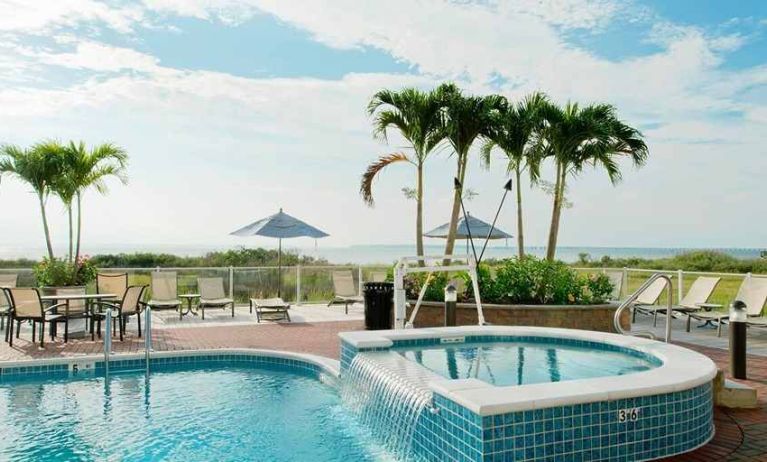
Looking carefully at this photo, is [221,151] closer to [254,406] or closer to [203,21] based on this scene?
[203,21]

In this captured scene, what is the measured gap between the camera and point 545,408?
3.66 meters

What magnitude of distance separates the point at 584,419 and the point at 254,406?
3684 mm

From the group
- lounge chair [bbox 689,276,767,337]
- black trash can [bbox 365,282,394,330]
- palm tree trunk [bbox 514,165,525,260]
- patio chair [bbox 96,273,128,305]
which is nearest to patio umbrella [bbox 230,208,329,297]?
patio chair [bbox 96,273,128,305]

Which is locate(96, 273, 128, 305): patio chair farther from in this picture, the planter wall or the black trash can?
the planter wall

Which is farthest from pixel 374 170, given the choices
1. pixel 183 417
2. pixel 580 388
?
pixel 580 388

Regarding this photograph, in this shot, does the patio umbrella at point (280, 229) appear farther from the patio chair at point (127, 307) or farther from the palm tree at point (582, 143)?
the palm tree at point (582, 143)

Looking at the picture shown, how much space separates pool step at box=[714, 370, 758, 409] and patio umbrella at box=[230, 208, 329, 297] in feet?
31.8

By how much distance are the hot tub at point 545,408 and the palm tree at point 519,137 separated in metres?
7.53

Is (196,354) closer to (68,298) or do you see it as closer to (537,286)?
(68,298)

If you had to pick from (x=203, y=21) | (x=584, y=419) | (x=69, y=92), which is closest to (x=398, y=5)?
(x=203, y=21)

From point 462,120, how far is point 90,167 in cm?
759

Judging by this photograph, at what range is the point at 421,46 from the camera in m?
12.7

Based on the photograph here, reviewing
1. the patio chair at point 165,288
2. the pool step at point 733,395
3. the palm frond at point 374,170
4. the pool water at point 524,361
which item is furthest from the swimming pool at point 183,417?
the palm frond at point 374,170

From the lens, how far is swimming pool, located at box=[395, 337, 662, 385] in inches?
229
